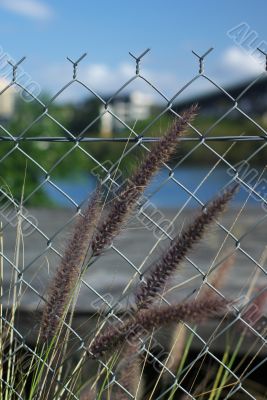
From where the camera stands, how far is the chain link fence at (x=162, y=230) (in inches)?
72.8

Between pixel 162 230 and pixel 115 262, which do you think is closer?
pixel 162 230

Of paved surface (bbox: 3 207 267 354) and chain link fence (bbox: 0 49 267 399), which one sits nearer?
chain link fence (bbox: 0 49 267 399)

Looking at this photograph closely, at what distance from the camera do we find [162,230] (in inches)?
74.4

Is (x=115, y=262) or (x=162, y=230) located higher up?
(x=162, y=230)

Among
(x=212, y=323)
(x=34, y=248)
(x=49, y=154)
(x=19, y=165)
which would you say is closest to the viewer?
(x=212, y=323)

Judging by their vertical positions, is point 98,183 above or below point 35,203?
above

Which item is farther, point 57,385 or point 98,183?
point 57,385

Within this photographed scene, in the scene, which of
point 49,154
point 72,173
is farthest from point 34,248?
point 72,173

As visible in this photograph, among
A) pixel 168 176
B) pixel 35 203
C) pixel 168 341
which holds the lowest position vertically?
pixel 35 203

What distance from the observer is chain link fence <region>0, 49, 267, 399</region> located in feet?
6.07

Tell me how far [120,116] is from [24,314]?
3.50 ft

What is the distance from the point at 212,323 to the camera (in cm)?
261

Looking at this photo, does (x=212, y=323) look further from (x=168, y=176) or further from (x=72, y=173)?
(x=72, y=173)

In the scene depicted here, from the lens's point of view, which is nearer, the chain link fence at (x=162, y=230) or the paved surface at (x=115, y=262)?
the chain link fence at (x=162, y=230)
